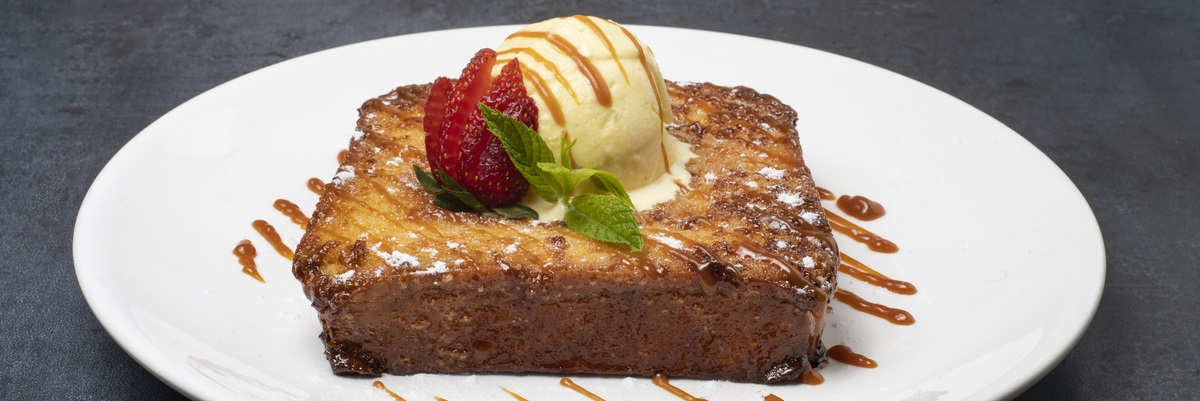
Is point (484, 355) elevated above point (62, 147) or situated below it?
above

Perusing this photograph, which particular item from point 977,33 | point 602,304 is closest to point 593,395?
point 602,304

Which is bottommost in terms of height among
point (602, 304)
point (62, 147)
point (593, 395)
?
point (62, 147)

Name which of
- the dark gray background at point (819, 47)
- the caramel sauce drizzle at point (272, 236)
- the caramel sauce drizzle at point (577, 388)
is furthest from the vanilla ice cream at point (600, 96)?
the dark gray background at point (819, 47)

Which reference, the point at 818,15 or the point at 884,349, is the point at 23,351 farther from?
the point at 818,15

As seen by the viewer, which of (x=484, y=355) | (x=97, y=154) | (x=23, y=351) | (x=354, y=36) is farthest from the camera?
(x=354, y=36)

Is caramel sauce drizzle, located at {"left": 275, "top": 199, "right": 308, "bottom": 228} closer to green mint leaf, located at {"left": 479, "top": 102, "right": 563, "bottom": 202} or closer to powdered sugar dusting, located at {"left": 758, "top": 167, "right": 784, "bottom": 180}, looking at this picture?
green mint leaf, located at {"left": 479, "top": 102, "right": 563, "bottom": 202}

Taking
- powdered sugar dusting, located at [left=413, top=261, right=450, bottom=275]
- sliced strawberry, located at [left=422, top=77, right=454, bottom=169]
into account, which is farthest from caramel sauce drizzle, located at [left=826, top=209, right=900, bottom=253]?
powdered sugar dusting, located at [left=413, top=261, right=450, bottom=275]

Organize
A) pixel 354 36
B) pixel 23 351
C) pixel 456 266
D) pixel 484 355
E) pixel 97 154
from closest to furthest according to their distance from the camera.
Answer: pixel 456 266
pixel 484 355
pixel 23 351
pixel 97 154
pixel 354 36
